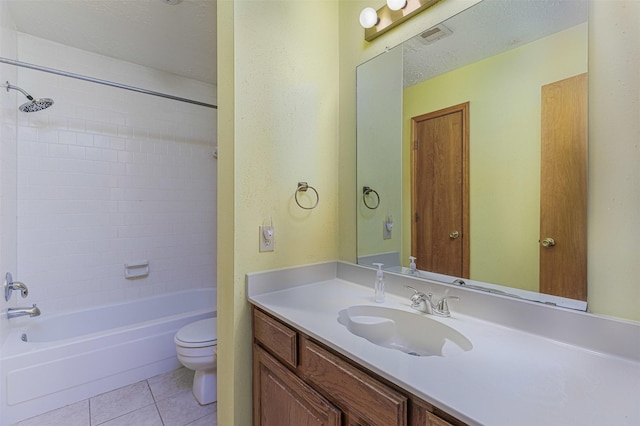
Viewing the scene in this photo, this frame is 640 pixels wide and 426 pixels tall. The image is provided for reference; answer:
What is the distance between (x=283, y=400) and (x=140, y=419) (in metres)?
1.22

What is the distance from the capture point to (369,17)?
4.47ft

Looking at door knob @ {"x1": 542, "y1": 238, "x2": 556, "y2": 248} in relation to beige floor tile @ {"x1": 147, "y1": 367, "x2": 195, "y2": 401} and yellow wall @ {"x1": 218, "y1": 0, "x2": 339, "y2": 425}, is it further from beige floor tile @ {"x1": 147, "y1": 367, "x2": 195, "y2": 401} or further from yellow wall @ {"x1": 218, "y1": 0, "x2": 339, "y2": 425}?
beige floor tile @ {"x1": 147, "y1": 367, "x2": 195, "y2": 401}

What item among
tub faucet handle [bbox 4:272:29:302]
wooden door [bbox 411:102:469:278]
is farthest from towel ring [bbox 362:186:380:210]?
tub faucet handle [bbox 4:272:29:302]

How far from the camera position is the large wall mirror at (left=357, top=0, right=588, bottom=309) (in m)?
0.91

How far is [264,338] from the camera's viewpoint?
3.91 ft

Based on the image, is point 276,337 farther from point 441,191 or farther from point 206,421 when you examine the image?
point 206,421

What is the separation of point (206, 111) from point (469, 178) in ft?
8.63

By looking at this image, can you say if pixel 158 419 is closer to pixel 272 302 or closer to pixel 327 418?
pixel 272 302

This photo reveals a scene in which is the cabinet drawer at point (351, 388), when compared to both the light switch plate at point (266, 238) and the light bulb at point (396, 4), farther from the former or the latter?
the light bulb at point (396, 4)

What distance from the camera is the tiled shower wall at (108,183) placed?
6.93ft

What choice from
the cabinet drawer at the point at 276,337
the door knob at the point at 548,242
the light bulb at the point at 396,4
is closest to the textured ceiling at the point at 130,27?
the light bulb at the point at 396,4

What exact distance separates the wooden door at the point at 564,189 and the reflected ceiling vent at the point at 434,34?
0.47 metres

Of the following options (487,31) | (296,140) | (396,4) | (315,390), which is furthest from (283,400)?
(396,4)

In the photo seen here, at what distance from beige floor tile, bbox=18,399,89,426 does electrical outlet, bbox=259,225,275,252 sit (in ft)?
5.08
